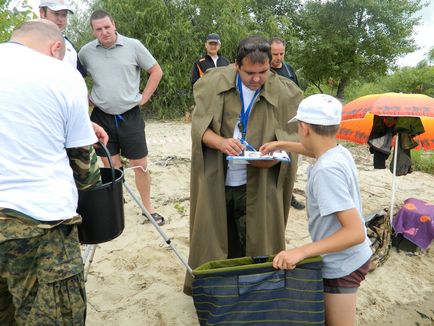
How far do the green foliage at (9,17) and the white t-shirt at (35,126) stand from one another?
10.3ft

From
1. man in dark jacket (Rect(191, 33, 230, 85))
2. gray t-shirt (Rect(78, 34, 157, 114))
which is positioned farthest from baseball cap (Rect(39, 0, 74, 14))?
man in dark jacket (Rect(191, 33, 230, 85))

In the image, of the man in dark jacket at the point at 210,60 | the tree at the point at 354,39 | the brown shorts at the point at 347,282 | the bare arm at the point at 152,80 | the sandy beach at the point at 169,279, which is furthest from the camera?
the tree at the point at 354,39

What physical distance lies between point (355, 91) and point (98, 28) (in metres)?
18.9

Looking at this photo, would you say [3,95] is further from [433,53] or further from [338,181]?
[433,53]

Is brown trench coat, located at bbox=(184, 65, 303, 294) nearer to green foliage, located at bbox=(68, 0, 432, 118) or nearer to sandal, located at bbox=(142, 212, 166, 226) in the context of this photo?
sandal, located at bbox=(142, 212, 166, 226)

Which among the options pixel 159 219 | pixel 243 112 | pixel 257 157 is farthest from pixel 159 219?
pixel 257 157

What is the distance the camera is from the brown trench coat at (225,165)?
2287 millimetres

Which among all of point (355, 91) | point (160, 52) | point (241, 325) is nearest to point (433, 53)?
point (355, 91)

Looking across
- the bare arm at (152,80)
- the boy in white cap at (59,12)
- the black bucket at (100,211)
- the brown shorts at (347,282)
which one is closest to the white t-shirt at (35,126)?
the black bucket at (100,211)

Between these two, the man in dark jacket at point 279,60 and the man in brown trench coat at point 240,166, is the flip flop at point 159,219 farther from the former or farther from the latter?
the man in dark jacket at point 279,60

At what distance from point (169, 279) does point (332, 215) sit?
192 cm

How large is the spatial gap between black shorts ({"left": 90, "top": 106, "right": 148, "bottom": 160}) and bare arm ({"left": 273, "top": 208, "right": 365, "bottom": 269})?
→ 244cm

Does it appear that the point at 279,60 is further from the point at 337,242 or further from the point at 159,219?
the point at 337,242

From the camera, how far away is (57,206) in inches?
59.0
